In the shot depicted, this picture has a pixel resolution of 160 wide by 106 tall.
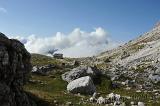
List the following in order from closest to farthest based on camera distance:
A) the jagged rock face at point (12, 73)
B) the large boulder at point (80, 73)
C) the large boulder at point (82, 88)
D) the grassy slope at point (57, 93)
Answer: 1. the jagged rock face at point (12, 73)
2. the grassy slope at point (57, 93)
3. the large boulder at point (82, 88)
4. the large boulder at point (80, 73)

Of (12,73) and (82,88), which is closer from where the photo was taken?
(12,73)

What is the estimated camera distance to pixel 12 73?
3269cm

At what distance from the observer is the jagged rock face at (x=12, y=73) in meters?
30.9

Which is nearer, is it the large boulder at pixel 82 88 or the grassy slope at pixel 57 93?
the grassy slope at pixel 57 93

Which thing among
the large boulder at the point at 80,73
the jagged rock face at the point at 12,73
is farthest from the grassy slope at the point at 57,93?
the jagged rock face at the point at 12,73

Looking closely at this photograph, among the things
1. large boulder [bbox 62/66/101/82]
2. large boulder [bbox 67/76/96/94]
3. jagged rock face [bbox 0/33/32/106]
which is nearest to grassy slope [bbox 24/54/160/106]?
large boulder [bbox 67/76/96/94]

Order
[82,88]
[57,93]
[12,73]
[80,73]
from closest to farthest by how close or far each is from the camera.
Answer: [12,73] < [57,93] < [82,88] < [80,73]

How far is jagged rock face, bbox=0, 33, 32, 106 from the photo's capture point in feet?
102

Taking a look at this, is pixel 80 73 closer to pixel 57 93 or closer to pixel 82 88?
pixel 82 88

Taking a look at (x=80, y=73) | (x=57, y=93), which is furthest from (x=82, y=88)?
(x=80, y=73)

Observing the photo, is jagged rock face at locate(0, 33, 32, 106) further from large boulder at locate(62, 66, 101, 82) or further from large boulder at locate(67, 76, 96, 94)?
large boulder at locate(62, 66, 101, 82)

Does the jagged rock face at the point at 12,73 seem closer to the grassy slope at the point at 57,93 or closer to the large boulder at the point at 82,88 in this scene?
the grassy slope at the point at 57,93

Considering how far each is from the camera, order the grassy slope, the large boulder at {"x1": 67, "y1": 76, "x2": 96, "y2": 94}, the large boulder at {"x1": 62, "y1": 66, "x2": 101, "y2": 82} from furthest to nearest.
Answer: the large boulder at {"x1": 62, "y1": 66, "x2": 101, "y2": 82}
the large boulder at {"x1": 67, "y1": 76, "x2": 96, "y2": 94}
the grassy slope

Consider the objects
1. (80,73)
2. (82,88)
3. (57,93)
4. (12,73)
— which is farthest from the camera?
(80,73)
